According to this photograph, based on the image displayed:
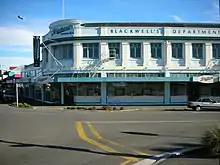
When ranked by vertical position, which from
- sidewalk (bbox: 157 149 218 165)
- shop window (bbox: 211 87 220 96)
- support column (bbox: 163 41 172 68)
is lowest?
sidewalk (bbox: 157 149 218 165)

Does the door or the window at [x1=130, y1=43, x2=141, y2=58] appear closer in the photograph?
the window at [x1=130, y1=43, x2=141, y2=58]

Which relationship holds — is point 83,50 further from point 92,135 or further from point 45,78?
point 92,135

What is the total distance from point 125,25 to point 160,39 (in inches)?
187

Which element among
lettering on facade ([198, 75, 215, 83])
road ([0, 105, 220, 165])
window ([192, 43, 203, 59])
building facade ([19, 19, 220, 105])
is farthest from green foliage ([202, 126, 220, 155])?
window ([192, 43, 203, 59])

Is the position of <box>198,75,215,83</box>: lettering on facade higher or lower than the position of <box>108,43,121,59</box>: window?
lower

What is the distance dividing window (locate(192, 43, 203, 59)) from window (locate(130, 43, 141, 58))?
6812 millimetres

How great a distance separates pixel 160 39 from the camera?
46.3 meters

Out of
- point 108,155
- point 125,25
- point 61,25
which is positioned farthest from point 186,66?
point 108,155

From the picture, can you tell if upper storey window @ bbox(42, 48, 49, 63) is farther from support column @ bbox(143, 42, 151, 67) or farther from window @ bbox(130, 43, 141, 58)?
support column @ bbox(143, 42, 151, 67)

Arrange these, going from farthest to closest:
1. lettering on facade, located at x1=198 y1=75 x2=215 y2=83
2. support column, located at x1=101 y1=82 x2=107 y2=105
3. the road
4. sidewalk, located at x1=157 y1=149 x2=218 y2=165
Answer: support column, located at x1=101 y1=82 x2=107 y2=105, lettering on facade, located at x1=198 y1=75 x2=215 y2=83, the road, sidewalk, located at x1=157 y1=149 x2=218 y2=165

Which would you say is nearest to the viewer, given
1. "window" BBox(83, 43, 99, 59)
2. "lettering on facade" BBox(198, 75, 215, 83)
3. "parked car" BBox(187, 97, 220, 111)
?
"parked car" BBox(187, 97, 220, 111)

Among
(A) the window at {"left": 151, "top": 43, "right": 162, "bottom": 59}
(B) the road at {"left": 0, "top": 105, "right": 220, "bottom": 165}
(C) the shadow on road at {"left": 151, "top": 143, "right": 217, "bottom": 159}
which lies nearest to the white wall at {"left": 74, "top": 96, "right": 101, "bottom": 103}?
(A) the window at {"left": 151, "top": 43, "right": 162, "bottom": 59}

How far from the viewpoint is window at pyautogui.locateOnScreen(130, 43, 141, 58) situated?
46781 millimetres

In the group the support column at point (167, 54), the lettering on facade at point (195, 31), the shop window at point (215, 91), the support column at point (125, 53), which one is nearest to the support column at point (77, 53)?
the support column at point (125, 53)
